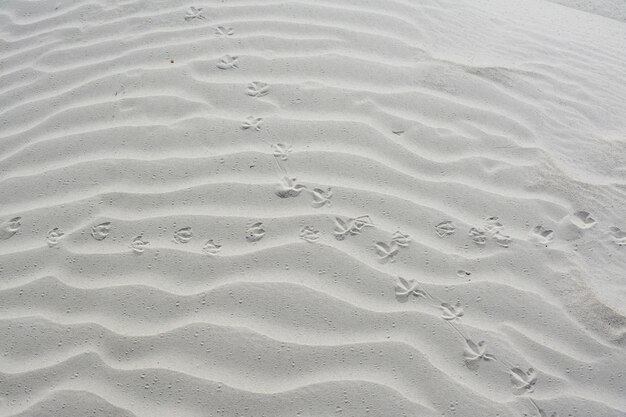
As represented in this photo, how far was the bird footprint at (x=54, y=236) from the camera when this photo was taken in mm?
2348

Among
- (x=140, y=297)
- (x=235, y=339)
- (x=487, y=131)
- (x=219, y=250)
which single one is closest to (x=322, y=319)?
(x=235, y=339)

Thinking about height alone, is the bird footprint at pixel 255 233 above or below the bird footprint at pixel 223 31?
below

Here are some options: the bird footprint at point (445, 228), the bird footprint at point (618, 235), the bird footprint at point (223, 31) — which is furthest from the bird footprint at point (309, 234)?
the bird footprint at point (223, 31)

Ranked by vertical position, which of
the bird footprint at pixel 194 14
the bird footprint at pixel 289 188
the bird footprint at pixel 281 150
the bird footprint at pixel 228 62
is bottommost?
the bird footprint at pixel 289 188

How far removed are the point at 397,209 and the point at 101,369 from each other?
136 cm

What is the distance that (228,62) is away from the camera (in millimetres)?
Result: 3045

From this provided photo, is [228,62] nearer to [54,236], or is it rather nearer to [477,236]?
[54,236]

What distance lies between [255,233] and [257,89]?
93cm

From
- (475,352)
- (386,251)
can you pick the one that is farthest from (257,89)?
(475,352)

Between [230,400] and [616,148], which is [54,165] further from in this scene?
[616,148]

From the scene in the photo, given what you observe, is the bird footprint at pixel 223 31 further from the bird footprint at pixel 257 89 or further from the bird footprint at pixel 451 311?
the bird footprint at pixel 451 311

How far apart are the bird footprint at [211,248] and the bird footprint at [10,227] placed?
0.87m

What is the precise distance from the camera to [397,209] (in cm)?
244

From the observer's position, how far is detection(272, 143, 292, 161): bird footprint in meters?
2.60
